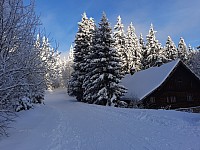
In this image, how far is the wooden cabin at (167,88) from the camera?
29.7 metres

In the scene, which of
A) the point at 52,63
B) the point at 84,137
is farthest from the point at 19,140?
the point at 52,63

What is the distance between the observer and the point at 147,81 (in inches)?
1281

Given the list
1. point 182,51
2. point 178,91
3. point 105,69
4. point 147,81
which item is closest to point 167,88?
point 178,91

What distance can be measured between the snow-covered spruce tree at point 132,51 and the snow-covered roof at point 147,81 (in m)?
11.8

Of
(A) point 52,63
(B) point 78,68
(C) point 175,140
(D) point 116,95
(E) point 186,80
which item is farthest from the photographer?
(B) point 78,68

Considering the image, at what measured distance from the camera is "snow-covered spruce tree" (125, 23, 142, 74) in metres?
49.0

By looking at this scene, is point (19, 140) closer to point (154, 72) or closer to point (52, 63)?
point (52, 63)

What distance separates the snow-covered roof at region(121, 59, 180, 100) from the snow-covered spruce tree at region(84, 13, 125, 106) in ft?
8.00

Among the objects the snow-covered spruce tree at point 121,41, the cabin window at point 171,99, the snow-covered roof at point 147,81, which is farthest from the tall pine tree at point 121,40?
the cabin window at point 171,99

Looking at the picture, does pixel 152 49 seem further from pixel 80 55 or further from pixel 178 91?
pixel 178 91

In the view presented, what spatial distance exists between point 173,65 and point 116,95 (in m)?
8.91

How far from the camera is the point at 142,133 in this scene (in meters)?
8.76

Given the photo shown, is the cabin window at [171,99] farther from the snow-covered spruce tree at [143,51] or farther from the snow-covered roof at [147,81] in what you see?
the snow-covered spruce tree at [143,51]

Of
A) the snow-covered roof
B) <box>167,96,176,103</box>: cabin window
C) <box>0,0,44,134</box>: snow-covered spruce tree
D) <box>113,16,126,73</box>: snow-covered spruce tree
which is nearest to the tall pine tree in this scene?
<box>113,16,126,73</box>: snow-covered spruce tree
